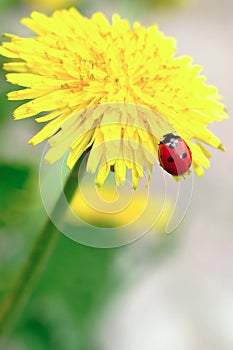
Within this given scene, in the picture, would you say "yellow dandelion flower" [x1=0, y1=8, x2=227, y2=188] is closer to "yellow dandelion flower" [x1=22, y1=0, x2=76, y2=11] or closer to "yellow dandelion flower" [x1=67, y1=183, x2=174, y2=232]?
"yellow dandelion flower" [x1=67, y1=183, x2=174, y2=232]

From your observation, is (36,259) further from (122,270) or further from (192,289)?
(192,289)

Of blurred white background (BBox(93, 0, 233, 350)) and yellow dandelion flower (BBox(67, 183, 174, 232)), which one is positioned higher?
yellow dandelion flower (BBox(67, 183, 174, 232))

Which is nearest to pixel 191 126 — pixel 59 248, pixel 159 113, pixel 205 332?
pixel 159 113

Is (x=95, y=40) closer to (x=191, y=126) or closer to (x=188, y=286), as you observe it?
(x=191, y=126)

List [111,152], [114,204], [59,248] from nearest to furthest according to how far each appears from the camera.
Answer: [111,152], [114,204], [59,248]

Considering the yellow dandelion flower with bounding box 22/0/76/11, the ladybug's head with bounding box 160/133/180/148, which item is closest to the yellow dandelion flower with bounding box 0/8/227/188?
the ladybug's head with bounding box 160/133/180/148

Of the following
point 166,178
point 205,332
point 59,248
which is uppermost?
point 166,178
